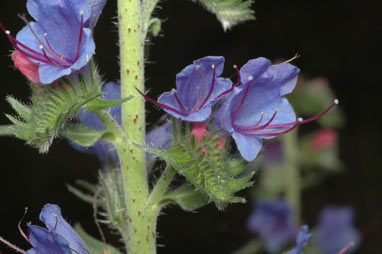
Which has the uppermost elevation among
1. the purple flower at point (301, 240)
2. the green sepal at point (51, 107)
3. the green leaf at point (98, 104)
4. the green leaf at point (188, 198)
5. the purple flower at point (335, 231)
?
the green sepal at point (51, 107)

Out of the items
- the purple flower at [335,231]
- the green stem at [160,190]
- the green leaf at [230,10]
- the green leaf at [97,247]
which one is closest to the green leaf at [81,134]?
the green stem at [160,190]

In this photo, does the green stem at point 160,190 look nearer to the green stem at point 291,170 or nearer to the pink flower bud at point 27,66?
the pink flower bud at point 27,66

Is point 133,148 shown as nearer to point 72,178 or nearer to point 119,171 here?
point 119,171

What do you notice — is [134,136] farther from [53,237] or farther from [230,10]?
[230,10]

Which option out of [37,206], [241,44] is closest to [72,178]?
[37,206]

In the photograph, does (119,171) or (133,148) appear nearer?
(133,148)

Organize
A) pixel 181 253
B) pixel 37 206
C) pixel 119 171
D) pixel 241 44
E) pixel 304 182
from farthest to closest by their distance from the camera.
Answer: pixel 241 44
pixel 181 253
pixel 37 206
pixel 304 182
pixel 119 171

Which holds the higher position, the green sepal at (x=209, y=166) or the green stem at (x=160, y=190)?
the green sepal at (x=209, y=166)
